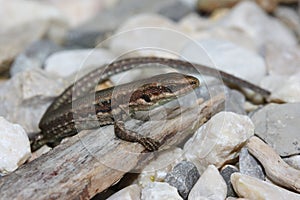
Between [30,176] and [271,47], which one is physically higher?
[30,176]

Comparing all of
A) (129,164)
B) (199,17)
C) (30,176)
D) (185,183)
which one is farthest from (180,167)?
(199,17)

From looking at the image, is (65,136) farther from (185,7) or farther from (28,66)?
(185,7)

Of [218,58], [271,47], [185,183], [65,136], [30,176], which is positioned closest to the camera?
[30,176]

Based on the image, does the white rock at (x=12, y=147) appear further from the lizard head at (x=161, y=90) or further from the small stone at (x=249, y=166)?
the small stone at (x=249, y=166)

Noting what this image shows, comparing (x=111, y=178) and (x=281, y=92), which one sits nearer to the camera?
(x=111, y=178)

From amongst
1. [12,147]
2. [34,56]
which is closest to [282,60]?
[34,56]

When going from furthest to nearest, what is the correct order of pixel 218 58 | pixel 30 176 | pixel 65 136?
pixel 218 58 < pixel 65 136 < pixel 30 176
